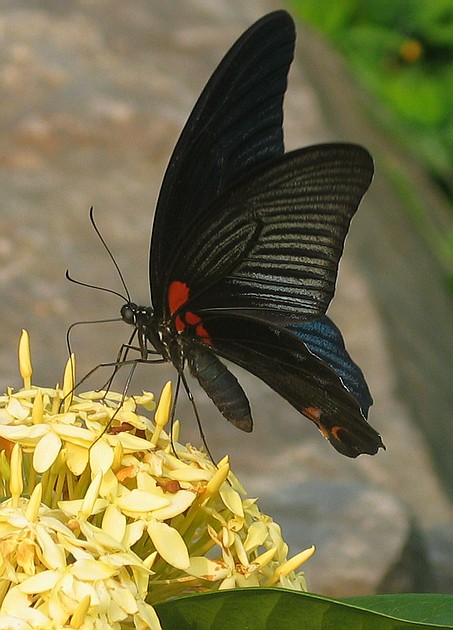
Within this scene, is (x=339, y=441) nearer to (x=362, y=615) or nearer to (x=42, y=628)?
(x=362, y=615)

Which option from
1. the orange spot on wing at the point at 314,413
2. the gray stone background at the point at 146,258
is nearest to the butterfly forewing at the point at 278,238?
the orange spot on wing at the point at 314,413

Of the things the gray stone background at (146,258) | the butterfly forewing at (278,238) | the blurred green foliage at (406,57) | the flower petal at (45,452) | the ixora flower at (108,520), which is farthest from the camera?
the blurred green foliage at (406,57)

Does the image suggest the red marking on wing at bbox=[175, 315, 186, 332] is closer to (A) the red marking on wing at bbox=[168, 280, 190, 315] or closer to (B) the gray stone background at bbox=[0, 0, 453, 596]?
(A) the red marking on wing at bbox=[168, 280, 190, 315]

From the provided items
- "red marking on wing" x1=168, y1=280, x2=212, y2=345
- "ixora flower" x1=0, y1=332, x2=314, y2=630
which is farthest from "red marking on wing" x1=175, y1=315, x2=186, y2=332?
"ixora flower" x1=0, y1=332, x2=314, y2=630

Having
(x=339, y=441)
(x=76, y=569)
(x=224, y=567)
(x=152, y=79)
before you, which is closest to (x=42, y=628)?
(x=76, y=569)

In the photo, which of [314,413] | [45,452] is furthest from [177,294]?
[45,452]

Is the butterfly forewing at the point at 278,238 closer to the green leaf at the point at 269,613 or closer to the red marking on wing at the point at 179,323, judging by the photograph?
the red marking on wing at the point at 179,323
